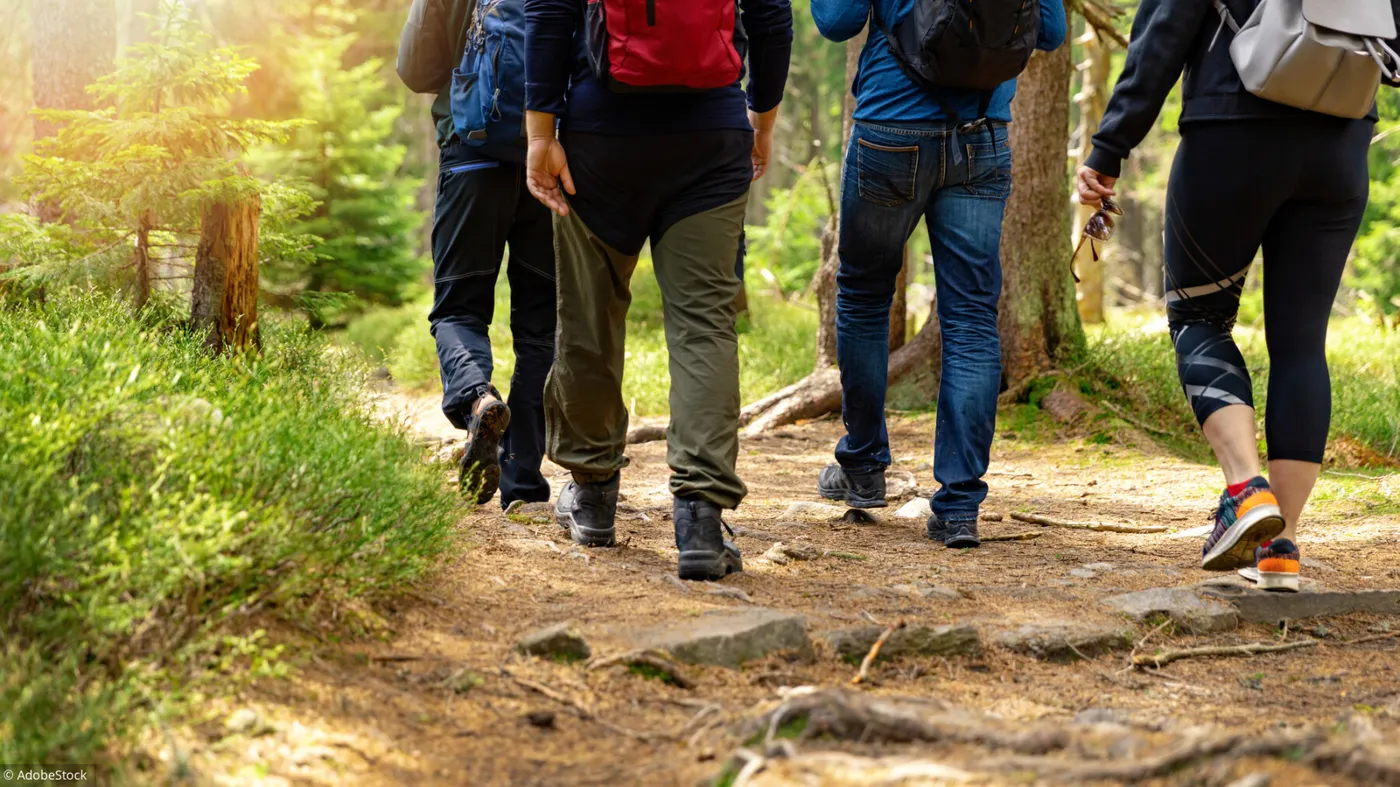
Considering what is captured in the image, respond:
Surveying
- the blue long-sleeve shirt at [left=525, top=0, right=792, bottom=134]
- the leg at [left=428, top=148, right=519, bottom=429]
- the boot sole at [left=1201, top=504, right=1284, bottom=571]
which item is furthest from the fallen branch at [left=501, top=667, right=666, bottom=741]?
the boot sole at [left=1201, top=504, right=1284, bottom=571]

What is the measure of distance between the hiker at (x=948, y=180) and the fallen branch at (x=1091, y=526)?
709 mm

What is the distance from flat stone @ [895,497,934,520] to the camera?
5.07 m

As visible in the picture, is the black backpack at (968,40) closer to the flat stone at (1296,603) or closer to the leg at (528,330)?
the leg at (528,330)

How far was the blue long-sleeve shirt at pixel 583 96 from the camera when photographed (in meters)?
3.42

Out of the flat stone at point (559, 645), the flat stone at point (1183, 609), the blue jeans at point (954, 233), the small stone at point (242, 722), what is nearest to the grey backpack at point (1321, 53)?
the blue jeans at point (954, 233)

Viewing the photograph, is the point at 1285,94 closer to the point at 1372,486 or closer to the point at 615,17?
the point at 615,17

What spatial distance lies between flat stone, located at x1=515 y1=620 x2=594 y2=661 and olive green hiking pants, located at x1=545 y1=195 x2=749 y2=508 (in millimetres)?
839

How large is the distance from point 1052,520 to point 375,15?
20002 millimetres

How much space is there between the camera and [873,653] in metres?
2.87

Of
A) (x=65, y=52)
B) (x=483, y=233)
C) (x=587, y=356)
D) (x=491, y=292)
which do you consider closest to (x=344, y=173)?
(x=65, y=52)

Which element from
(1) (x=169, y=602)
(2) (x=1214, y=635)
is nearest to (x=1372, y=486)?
(2) (x=1214, y=635)

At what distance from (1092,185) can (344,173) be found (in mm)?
13131

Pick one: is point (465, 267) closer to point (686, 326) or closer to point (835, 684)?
point (686, 326)

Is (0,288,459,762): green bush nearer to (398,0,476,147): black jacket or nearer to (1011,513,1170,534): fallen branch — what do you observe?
(398,0,476,147): black jacket
